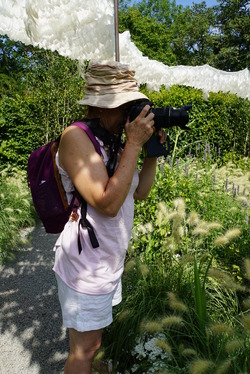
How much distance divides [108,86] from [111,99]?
69 mm

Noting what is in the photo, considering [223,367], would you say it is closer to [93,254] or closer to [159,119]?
[93,254]

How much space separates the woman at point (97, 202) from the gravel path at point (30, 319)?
102 cm

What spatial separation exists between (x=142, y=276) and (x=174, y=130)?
427 centimetres

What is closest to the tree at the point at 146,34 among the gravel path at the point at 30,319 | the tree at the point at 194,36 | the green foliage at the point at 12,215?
the tree at the point at 194,36

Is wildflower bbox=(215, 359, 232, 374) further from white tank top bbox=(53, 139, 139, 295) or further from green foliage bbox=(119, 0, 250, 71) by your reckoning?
green foliage bbox=(119, 0, 250, 71)

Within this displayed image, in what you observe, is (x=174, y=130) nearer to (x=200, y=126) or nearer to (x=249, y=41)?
(x=200, y=126)

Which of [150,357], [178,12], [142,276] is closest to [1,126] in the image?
[142,276]

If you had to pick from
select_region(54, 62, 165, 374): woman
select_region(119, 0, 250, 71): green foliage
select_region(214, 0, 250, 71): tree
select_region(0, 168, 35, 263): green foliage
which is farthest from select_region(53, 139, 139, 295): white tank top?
select_region(214, 0, 250, 71): tree

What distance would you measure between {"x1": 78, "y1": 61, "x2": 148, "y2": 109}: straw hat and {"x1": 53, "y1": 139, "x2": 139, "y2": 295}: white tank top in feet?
0.59

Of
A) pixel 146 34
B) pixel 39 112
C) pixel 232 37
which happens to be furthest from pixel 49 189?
pixel 232 37

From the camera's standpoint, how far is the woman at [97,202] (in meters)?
1.27

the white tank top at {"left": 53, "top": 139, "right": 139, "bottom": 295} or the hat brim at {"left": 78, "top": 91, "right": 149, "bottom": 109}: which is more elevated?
the hat brim at {"left": 78, "top": 91, "right": 149, "bottom": 109}

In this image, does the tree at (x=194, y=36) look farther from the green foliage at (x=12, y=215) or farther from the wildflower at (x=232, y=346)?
the wildflower at (x=232, y=346)

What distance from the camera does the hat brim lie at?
1.35 metres
